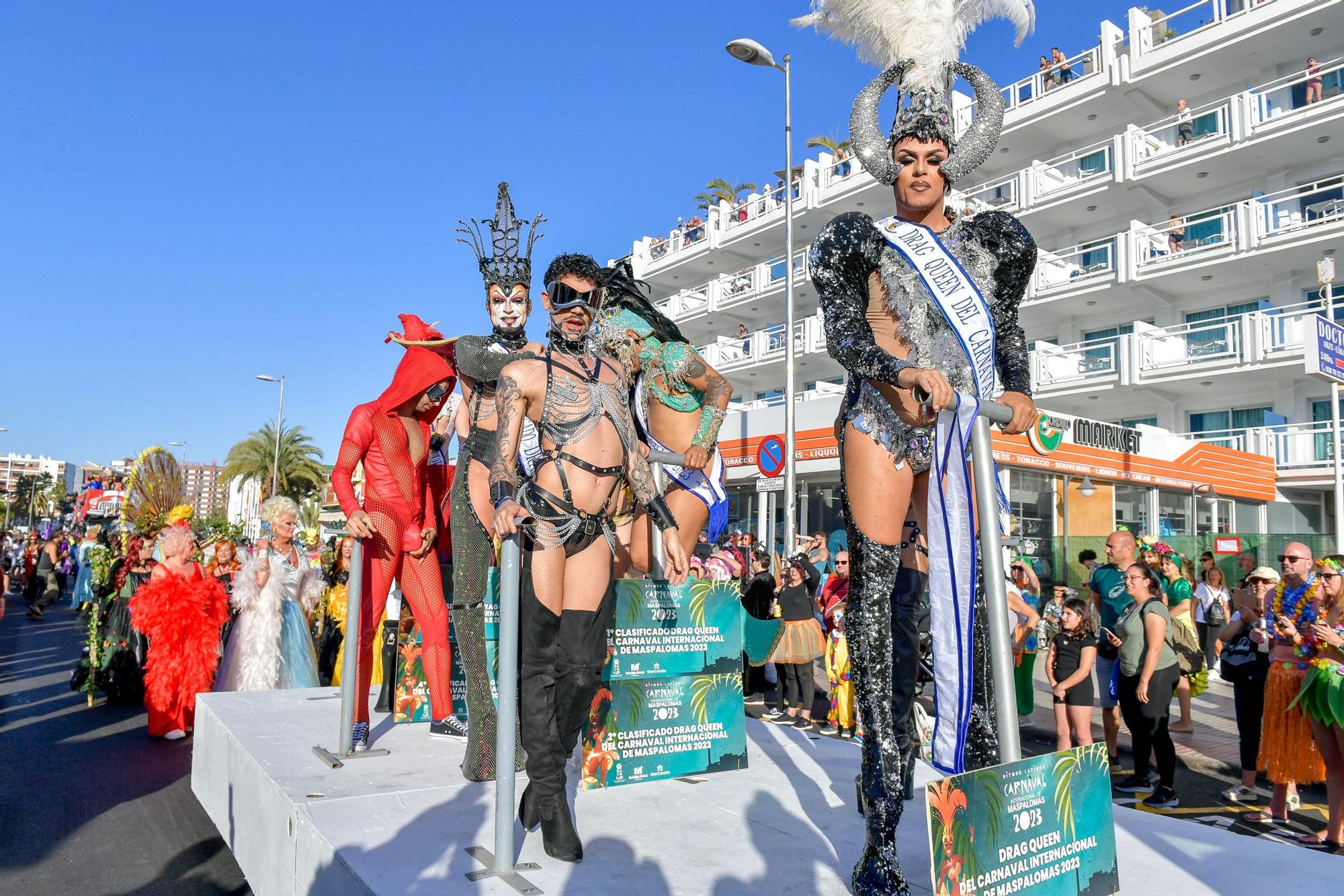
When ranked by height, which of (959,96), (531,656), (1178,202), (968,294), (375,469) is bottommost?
(531,656)

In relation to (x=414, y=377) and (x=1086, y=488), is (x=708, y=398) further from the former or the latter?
(x=1086, y=488)

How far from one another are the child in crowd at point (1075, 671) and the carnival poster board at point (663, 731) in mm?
4244

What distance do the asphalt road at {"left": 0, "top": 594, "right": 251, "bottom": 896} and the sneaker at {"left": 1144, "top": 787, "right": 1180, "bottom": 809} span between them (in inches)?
233

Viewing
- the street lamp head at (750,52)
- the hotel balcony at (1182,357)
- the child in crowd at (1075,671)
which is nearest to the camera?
the child in crowd at (1075,671)

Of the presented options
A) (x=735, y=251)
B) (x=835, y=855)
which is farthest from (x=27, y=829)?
(x=735, y=251)

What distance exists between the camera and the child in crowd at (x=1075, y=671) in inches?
280

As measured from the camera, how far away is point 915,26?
303 centimetres

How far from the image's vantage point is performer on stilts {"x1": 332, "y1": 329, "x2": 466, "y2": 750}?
14.6ft

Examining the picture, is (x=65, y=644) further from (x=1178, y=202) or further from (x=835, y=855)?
(x=1178, y=202)

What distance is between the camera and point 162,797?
516cm

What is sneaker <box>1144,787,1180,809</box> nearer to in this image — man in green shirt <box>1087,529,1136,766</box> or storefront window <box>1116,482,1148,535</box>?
man in green shirt <box>1087,529,1136,766</box>

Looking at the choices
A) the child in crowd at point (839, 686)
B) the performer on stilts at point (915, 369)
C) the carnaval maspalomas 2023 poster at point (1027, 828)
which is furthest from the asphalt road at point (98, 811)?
the child in crowd at point (839, 686)

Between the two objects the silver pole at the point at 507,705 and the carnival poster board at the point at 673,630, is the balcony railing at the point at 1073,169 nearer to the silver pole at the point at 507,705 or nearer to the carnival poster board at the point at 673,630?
the carnival poster board at the point at 673,630

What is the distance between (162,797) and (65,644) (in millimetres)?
11048
